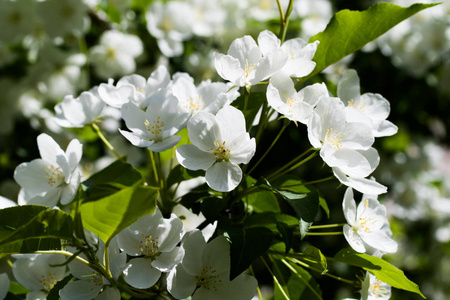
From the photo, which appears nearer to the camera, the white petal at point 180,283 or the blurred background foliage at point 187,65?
the white petal at point 180,283

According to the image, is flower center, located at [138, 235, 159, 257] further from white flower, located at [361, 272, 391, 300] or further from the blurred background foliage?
the blurred background foliage

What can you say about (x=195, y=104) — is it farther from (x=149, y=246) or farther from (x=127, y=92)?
(x=149, y=246)

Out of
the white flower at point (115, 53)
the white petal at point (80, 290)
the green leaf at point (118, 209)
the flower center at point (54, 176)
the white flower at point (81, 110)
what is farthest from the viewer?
the white flower at point (115, 53)

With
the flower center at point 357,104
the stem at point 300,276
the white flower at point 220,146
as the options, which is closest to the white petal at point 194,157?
the white flower at point 220,146

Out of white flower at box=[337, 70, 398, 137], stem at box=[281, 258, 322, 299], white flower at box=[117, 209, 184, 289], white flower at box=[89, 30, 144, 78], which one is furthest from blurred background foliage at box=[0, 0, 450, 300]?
white flower at box=[117, 209, 184, 289]

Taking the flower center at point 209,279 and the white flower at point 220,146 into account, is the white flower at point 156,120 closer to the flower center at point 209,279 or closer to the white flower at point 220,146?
the white flower at point 220,146

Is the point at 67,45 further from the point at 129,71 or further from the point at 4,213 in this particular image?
the point at 4,213
